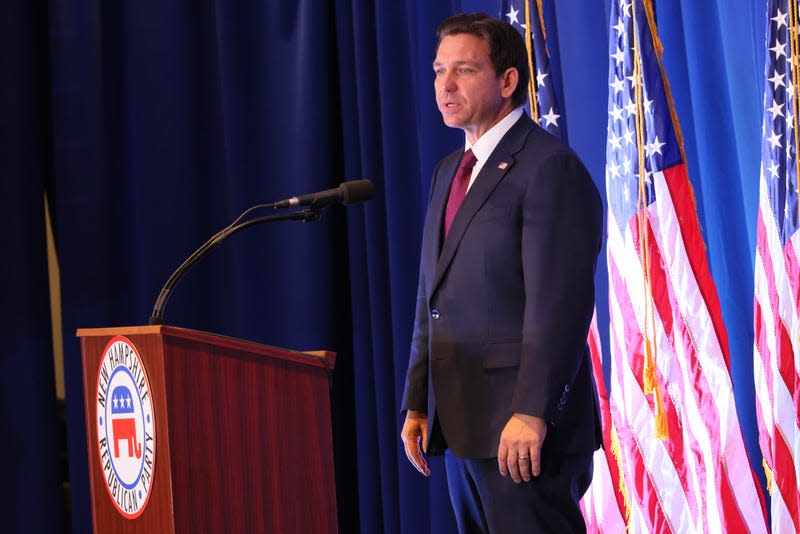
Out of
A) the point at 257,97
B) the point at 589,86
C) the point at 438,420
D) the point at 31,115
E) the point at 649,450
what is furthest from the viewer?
the point at 257,97

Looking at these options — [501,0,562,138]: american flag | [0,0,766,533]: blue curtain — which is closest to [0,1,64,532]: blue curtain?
[0,0,766,533]: blue curtain

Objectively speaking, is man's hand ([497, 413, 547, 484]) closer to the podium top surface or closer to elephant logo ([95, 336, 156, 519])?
the podium top surface

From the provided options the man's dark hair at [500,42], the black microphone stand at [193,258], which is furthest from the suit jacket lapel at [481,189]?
the black microphone stand at [193,258]

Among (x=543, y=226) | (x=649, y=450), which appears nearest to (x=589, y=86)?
(x=649, y=450)

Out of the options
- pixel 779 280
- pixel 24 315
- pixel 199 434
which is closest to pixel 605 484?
pixel 779 280

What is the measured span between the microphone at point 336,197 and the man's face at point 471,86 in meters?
0.24

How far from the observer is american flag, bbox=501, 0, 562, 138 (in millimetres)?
3271

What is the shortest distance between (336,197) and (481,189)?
30 centimetres

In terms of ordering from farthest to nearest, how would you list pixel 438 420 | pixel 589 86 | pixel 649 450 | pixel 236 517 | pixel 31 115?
pixel 31 115 < pixel 589 86 < pixel 649 450 < pixel 438 420 < pixel 236 517

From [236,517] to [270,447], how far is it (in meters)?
0.16

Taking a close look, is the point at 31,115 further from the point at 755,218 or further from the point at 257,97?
the point at 755,218

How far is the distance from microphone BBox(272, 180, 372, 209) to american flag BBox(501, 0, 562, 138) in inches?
49.1

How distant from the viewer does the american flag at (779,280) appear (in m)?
2.73

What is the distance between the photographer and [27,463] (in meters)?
3.73
